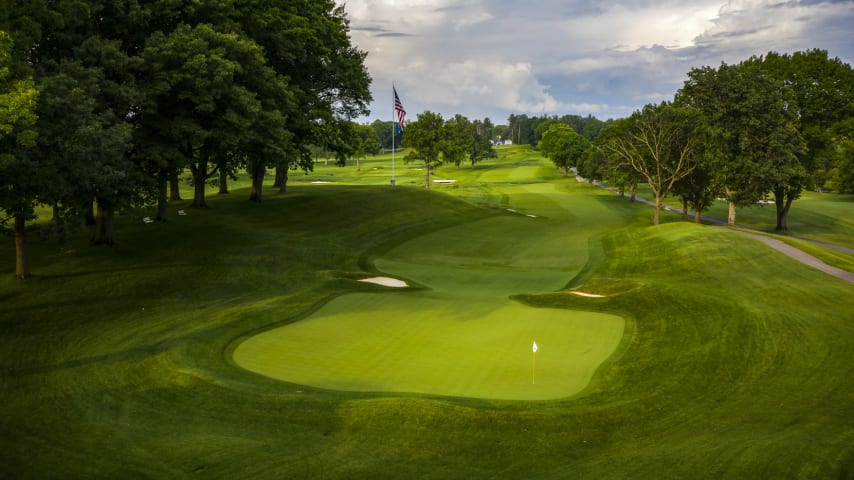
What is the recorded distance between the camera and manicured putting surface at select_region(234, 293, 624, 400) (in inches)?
592

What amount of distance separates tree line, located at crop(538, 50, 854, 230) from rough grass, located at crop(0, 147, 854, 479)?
73.0 ft

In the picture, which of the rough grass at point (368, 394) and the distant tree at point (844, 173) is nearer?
the rough grass at point (368, 394)

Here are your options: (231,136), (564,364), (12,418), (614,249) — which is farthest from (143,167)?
(614,249)

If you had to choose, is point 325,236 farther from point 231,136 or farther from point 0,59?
point 0,59

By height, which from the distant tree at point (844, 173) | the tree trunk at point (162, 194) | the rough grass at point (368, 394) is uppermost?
the distant tree at point (844, 173)

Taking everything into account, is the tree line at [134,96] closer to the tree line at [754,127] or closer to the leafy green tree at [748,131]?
the tree line at [754,127]

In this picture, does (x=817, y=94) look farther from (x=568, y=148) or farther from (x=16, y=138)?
(x=568, y=148)

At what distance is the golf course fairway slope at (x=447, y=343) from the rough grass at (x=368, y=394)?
75 cm

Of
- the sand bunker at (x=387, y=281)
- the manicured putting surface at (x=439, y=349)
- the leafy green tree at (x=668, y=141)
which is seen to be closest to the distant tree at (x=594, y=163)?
the leafy green tree at (x=668, y=141)

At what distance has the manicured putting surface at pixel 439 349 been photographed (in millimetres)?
15039

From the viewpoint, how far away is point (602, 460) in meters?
11.3

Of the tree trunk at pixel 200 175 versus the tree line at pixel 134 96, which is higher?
the tree line at pixel 134 96

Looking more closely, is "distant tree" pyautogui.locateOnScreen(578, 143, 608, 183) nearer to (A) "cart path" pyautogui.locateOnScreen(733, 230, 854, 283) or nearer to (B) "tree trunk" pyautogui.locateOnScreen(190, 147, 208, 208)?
(A) "cart path" pyautogui.locateOnScreen(733, 230, 854, 283)

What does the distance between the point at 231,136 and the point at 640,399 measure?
2450 cm
